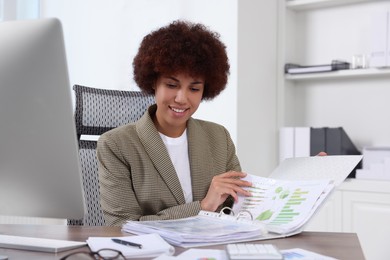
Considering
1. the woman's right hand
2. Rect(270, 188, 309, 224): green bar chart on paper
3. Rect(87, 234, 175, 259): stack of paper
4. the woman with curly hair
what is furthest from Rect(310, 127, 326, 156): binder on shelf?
Rect(87, 234, 175, 259): stack of paper

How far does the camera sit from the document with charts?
1.11 m

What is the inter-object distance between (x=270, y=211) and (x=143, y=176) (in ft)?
1.55

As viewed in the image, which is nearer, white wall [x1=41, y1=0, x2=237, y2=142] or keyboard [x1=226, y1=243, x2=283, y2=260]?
keyboard [x1=226, y1=243, x2=283, y2=260]

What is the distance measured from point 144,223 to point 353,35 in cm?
227

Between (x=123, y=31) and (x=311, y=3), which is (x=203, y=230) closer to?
(x=311, y=3)

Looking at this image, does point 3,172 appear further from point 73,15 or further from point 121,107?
point 73,15

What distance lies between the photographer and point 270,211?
1.27 meters

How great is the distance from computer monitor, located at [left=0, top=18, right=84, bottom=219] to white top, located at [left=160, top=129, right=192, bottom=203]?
81cm

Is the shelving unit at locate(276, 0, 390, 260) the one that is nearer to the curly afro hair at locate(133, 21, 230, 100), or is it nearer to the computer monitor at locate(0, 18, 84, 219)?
the curly afro hair at locate(133, 21, 230, 100)

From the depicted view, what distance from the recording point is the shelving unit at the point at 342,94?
2.76m

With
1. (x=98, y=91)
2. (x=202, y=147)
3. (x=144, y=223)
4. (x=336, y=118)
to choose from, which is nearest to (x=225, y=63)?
(x=202, y=147)

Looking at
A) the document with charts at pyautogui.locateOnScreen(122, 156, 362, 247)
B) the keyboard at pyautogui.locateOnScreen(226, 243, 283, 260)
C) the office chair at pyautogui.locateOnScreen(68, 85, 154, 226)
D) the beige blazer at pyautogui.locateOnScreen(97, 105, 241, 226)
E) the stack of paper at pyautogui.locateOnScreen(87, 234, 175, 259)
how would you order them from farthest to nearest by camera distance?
the office chair at pyautogui.locateOnScreen(68, 85, 154, 226) → the beige blazer at pyautogui.locateOnScreen(97, 105, 241, 226) → the document with charts at pyautogui.locateOnScreen(122, 156, 362, 247) → the stack of paper at pyautogui.locateOnScreen(87, 234, 175, 259) → the keyboard at pyautogui.locateOnScreen(226, 243, 283, 260)

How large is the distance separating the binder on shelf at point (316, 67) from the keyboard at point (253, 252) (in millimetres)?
2178

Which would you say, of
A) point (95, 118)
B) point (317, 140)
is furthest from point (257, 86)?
point (95, 118)
